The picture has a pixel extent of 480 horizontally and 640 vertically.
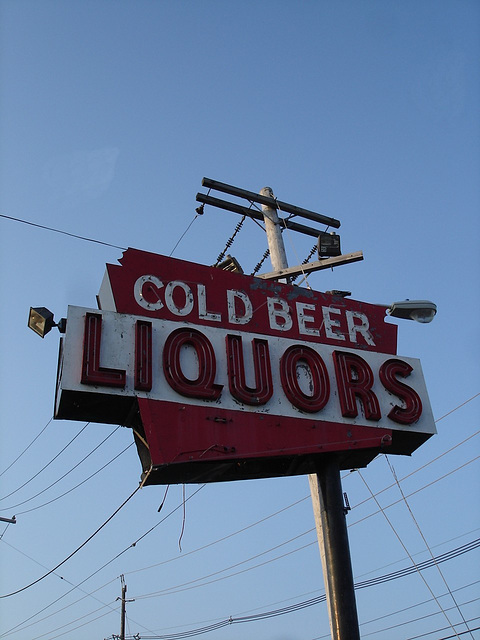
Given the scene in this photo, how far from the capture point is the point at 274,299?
1066 centimetres

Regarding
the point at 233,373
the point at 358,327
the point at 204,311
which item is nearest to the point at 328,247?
the point at 358,327

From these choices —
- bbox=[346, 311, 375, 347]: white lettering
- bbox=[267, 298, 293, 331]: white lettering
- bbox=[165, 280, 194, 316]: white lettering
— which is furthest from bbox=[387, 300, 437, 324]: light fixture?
bbox=[165, 280, 194, 316]: white lettering

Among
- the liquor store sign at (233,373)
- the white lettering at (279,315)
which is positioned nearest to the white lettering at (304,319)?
the liquor store sign at (233,373)

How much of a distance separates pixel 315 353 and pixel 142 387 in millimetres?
2721

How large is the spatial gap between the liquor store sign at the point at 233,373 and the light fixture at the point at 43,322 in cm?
22

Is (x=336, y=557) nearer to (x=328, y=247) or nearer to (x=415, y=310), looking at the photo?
(x=415, y=310)

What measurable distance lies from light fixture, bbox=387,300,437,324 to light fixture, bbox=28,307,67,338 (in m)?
4.59

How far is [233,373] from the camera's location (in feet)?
31.2

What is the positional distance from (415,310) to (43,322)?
515 cm

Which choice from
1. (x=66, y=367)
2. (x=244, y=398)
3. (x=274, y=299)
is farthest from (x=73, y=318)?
(x=274, y=299)

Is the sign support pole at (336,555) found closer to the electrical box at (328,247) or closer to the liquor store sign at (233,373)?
the liquor store sign at (233,373)

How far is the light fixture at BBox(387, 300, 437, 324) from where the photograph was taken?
33.0 ft

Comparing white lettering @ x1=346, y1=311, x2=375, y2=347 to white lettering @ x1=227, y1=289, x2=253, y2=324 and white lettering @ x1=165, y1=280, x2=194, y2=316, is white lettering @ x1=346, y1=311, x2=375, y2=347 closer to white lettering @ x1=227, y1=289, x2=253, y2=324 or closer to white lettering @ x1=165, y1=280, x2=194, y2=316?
white lettering @ x1=227, y1=289, x2=253, y2=324

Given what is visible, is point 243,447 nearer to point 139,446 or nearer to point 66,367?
point 139,446
